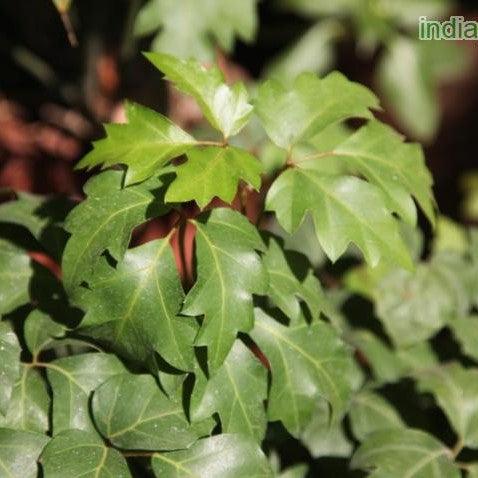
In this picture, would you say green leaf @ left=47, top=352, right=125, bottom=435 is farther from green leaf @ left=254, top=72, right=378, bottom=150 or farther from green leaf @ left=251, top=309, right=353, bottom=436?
green leaf @ left=254, top=72, right=378, bottom=150

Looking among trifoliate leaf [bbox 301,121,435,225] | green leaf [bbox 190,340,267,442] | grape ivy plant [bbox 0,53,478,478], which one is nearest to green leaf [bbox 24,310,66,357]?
grape ivy plant [bbox 0,53,478,478]

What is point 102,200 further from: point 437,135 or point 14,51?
point 437,135

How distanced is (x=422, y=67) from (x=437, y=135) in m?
0.65

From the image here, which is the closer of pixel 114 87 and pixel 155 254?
pixel 155 254

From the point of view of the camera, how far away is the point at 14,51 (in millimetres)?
2473

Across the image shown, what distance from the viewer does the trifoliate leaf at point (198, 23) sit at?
167cm

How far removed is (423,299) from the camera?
159 cm

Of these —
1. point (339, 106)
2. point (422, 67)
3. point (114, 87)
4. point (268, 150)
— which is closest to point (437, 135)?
point (422, 67)

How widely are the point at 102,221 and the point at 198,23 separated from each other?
2.66 ft

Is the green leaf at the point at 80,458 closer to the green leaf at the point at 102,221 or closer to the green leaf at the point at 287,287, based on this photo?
the green leaf at the point at 102,221

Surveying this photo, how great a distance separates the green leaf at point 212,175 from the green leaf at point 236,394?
24 cm

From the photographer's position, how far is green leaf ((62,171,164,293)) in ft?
3.31

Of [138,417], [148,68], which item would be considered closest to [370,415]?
[138,417]

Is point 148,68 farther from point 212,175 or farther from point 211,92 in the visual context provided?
point 212,175
